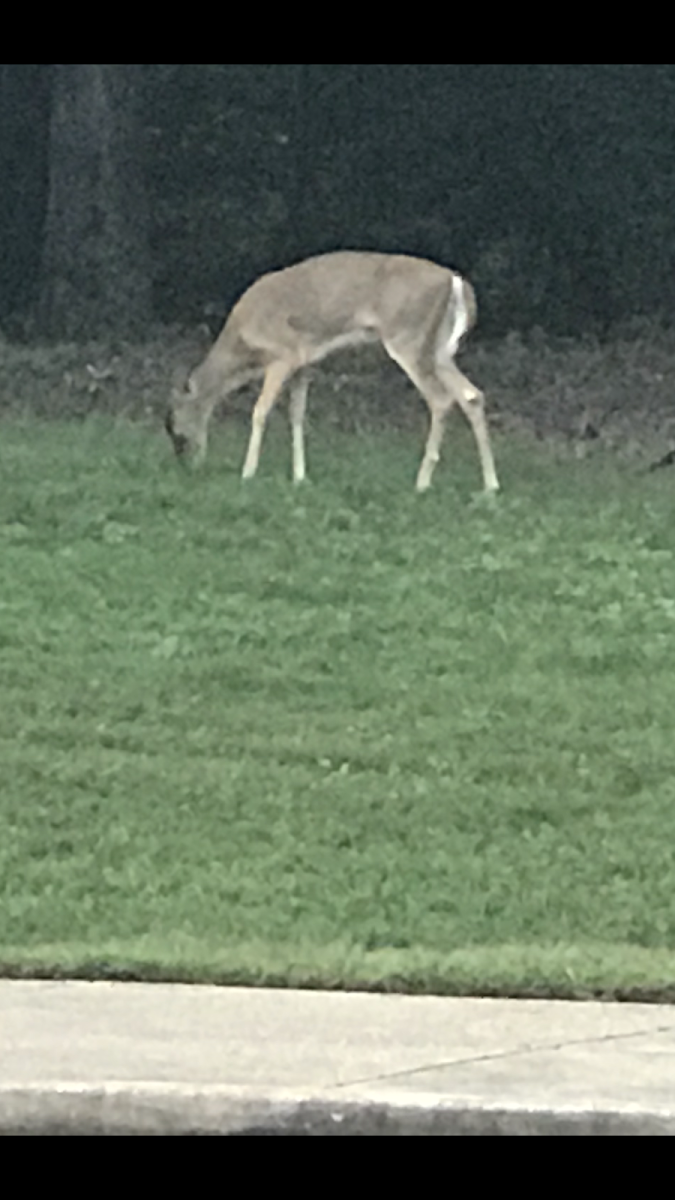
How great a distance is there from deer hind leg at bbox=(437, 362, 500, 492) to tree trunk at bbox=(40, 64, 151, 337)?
126 centimetres

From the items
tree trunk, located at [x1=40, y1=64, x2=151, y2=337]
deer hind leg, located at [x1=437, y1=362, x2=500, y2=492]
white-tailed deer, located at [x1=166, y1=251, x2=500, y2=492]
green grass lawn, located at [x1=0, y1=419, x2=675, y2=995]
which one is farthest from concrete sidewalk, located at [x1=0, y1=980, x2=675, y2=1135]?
tree trunk, located at [x1=40, y1=64, x2=151, y2=337]

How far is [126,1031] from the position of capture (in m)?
5.89

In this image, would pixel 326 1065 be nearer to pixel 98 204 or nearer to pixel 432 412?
pixel 432 412

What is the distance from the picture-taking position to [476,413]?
9453mm

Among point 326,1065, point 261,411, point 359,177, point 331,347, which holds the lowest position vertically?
point 261,411

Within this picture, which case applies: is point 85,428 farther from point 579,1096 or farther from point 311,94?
point 579,1096

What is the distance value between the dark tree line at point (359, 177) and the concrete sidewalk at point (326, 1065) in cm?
390

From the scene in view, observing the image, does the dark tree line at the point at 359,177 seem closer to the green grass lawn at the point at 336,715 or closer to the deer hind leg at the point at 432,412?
the deer hind leg at the point at 432,412

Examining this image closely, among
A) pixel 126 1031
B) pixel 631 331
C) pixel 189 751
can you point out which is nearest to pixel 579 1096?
pixel 126 1031

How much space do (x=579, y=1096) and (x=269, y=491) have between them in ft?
15.2

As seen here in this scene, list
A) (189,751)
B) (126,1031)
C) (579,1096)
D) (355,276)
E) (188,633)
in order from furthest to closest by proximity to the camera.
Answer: (355,276)
(188,633)
(189,751)
(126,1031)
(579,1096)

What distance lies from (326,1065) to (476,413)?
438 cm

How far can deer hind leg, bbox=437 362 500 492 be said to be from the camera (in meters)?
9.45

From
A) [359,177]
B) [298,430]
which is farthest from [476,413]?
[359,177]
